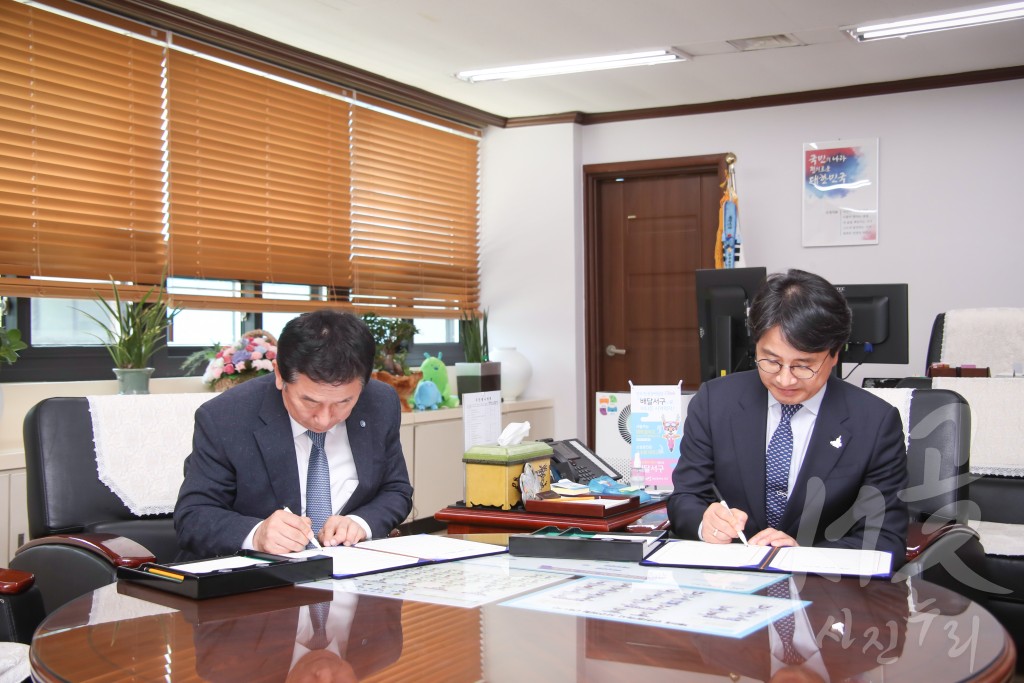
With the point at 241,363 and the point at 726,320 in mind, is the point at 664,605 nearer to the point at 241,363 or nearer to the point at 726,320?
the point at 726,320

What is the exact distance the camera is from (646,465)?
118 inches

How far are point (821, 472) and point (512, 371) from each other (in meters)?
4.14

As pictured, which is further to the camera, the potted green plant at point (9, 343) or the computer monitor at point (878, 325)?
the computer monitor at point (878, 325)

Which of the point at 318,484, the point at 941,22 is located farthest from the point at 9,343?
the point at 941,22

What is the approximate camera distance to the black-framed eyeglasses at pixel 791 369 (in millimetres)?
2260

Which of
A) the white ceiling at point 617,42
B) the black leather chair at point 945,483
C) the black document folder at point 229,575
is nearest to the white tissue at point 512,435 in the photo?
the black document folder at point 229,575

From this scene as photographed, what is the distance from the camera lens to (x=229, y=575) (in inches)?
66.1

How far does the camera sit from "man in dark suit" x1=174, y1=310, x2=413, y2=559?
7.24 feet

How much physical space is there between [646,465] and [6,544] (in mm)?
2329

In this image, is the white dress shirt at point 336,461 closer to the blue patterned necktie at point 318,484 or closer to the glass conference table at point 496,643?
the blue patterned necktie at point 318,484

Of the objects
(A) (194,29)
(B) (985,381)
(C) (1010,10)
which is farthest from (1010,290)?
(A) (194,29)

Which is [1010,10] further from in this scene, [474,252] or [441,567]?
[441,567]

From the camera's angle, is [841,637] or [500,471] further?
[500,471]

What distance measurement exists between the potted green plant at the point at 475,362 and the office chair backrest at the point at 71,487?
296cm
